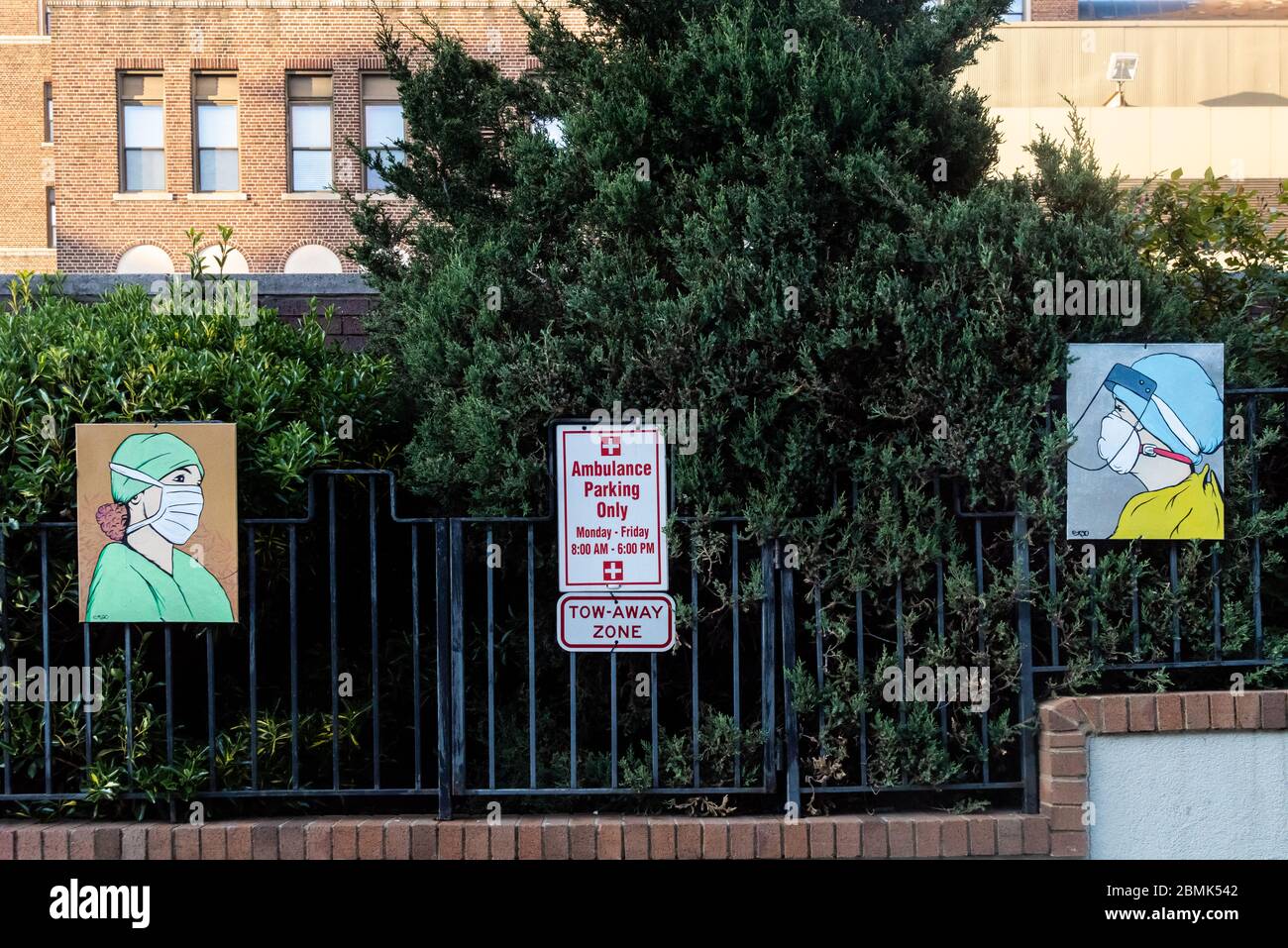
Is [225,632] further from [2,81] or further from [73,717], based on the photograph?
[2,81]

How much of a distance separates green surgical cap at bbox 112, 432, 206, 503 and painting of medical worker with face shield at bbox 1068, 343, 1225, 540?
357 cm

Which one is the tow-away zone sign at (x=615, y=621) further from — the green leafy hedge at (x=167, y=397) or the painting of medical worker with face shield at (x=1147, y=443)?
the painting of medical worker with face shield at (x=1147, y=443)

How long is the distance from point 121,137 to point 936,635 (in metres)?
24.9

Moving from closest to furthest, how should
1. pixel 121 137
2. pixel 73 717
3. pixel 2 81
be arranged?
pixel 73 717, pixel 121 137, pixel 2 81

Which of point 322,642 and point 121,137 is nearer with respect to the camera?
point 322,642

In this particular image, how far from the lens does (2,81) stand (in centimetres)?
2755

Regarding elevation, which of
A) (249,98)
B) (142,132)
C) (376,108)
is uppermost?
(249,98)

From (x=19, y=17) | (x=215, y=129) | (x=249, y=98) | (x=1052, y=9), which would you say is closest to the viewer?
(x=249, y=98)

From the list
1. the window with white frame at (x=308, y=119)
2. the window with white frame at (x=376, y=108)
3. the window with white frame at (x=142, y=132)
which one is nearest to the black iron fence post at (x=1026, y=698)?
the window with white frame at (x=376, y=108)

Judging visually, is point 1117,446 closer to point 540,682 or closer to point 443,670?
point 540,682

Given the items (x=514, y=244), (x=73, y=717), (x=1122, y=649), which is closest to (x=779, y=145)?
(x=514, y=244)

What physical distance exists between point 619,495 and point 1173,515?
2.27m

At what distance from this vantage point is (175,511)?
420 centimetres

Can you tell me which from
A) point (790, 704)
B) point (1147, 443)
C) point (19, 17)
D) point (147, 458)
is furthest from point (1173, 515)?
point (19, 17)
